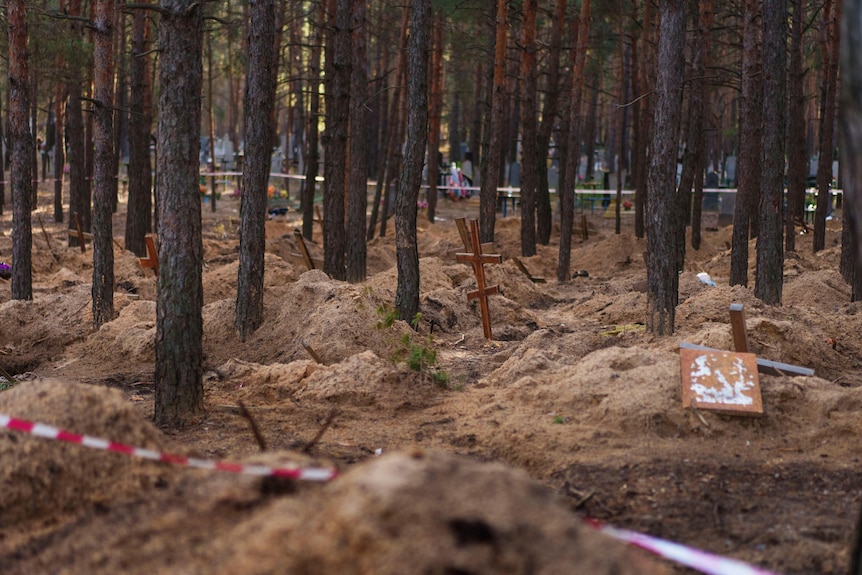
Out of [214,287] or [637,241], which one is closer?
[214,287]

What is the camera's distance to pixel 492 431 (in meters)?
8.00

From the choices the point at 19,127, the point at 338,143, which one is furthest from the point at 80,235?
the point at 338,143

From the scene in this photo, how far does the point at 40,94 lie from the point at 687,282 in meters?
24.4

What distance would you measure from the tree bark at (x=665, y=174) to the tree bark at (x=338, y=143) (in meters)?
5.72

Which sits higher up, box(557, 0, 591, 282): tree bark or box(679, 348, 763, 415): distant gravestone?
box(557, 0, 591, 282): tree bark

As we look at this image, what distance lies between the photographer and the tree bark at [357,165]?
51.5 ft

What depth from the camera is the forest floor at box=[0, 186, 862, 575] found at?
11.3 feet

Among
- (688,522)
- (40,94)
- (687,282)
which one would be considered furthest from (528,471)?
(40,94)

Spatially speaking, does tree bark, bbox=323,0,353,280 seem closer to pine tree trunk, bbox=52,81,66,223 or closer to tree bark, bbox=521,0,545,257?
tree bark, bbox=521,0,545,257

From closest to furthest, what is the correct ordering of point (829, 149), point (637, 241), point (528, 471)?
point (528, 471), point (829, 149), point (637, 241)

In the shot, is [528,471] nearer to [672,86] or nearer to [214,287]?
[672,86]

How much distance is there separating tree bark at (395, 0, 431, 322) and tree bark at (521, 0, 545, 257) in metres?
7.50

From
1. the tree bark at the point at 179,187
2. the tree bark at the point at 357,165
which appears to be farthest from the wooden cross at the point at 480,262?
the tree bark at the point at 179,187

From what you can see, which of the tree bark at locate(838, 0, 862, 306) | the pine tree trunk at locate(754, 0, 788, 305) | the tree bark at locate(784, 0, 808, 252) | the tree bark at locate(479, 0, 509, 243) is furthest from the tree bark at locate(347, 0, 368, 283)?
the tree bark at locate(838, 0, 862, 306)
